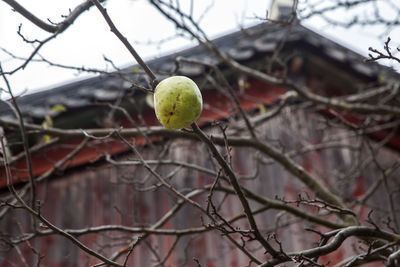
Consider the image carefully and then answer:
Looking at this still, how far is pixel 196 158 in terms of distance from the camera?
4.23 metres

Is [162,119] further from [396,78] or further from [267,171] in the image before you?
[396,78]

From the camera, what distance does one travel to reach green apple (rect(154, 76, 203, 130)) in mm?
1385

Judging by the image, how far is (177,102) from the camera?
1383 mm

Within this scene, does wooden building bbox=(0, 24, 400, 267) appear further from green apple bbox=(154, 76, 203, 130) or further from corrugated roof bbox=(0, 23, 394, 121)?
green apple bbox=(154, 76, 203, 130)

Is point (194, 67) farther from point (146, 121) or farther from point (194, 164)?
point (194, 164)

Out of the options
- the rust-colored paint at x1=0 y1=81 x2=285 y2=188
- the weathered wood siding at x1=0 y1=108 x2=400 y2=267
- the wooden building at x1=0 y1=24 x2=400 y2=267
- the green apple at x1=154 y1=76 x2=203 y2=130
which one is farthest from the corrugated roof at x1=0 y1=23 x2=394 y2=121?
the green apple at x1=154 y1=76 x2=203 y2=130

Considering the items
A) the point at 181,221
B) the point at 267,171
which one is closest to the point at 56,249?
the point at 181,221

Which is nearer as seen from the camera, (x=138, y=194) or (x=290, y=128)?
(x=138, y=194)

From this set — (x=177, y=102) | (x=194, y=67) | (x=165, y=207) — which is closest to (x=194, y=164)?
(x=165, y=207)

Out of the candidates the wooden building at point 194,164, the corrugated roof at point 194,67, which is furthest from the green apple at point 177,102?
the corrugated roof at point 194,67

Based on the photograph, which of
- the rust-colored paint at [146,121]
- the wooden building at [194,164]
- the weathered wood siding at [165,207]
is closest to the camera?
the wooden building at [194,164]

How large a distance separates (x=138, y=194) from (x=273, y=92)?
1819 millimetres

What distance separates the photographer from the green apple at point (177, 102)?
1.38 m

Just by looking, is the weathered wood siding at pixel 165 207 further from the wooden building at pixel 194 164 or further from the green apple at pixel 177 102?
the green apple at pixel 177 102
